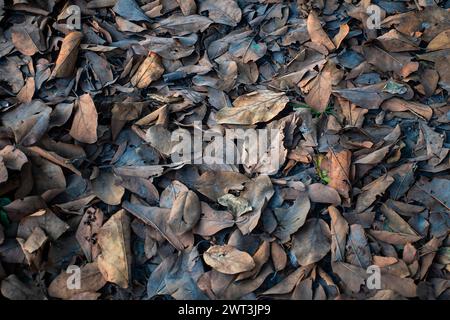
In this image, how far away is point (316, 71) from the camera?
2229mm

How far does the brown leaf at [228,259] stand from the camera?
1.77 metres

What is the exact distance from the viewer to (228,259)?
179 centimetres

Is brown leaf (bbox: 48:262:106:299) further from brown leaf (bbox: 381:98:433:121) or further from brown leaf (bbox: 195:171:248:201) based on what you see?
brown leaf (bbox: 381:98:433:121)

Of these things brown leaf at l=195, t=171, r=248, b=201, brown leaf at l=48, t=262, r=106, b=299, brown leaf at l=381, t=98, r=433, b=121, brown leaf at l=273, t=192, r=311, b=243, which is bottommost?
brown leaf at l=48, t=262, r=106, b=299

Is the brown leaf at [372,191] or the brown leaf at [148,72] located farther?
the brown leaf at [148,72]

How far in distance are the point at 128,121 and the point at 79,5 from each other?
0.67m

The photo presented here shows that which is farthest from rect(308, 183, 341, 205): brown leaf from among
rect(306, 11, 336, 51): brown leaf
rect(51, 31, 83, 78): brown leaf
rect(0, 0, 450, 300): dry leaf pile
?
rect(51, 31, 83, 78): brown leaf

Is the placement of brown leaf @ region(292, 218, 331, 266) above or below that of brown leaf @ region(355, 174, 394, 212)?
below

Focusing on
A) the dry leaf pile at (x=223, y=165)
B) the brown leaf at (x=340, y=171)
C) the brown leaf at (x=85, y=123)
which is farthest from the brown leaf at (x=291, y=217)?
the brown leaf at (x=85, y=123)

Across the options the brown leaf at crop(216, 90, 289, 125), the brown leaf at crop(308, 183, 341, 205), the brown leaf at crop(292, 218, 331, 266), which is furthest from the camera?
the brown leaf at crop(216, 90, 289, 125)

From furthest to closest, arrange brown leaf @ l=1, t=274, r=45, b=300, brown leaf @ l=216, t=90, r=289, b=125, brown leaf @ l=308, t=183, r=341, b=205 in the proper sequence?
brown leaf @ l=216, t=90, r=289, b=125 → brown leaf @ l=308, t=183, r=341, b=205 → brown leaf @ l=1, t=274, r=45, b=300

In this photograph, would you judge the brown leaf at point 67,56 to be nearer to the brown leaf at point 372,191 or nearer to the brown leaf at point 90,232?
the brown leaf at point 90,232

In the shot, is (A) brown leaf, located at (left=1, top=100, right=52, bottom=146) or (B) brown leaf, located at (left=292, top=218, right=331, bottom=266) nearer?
(B) brown leaf, located at (left=292, top=218, right=331, bottom=266)

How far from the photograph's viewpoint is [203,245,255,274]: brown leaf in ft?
5.79
